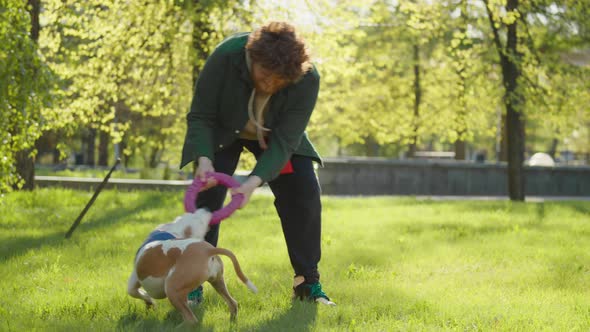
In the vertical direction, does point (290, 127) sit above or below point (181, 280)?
above

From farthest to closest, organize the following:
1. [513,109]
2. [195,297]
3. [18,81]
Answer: [513,109]
[18,81]
[195,297]

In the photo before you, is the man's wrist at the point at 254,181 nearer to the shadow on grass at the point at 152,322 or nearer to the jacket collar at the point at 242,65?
the jacket collar at the point at 242,65

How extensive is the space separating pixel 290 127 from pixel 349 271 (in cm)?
198

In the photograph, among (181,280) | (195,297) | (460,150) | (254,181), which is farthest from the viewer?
(460,150)

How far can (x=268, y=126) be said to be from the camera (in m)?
4.48

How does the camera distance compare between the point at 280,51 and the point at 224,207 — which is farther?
the point at 224,207

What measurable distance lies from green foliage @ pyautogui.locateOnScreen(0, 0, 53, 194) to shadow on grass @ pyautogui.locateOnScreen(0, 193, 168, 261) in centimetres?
64

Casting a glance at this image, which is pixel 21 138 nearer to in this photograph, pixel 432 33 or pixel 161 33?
pixel 161 33

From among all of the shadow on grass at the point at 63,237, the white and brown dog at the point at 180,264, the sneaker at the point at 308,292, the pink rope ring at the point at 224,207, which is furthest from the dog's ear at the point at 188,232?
the shadow on grass at the point at 63,237

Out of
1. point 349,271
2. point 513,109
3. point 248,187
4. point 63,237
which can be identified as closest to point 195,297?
point 248,187

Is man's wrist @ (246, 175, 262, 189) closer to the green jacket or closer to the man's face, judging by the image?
the green jacket

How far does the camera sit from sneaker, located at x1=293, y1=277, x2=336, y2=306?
4.73 metres

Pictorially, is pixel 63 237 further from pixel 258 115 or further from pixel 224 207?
pixel 224 207

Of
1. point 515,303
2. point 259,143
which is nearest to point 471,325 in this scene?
point 515,303
